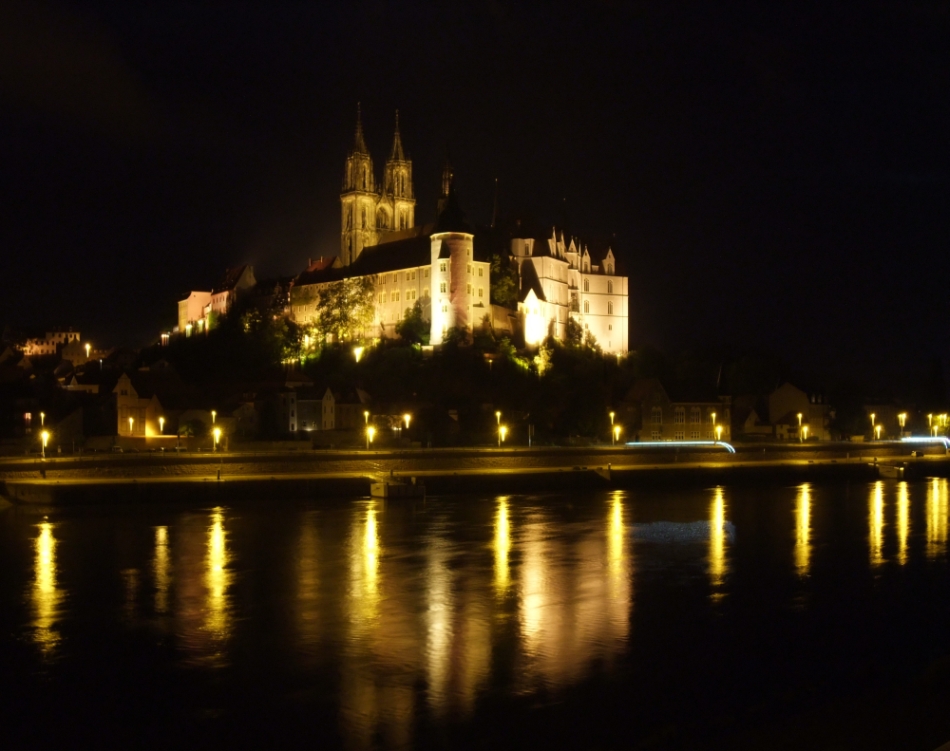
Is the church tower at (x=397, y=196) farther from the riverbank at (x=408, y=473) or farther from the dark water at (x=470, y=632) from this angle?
the dark water at (x=470, y=632)

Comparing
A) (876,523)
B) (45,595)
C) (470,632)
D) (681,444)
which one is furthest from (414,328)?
(470,632)

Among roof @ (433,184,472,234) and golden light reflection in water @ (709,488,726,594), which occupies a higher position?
roof @ (433,184,472,234)

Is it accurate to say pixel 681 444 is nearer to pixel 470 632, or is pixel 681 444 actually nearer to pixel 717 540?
pixel 717 540

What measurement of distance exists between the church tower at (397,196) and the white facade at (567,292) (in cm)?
1776

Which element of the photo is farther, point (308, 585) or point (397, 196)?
point (397, 196)

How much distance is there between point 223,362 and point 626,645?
5277 centimetres

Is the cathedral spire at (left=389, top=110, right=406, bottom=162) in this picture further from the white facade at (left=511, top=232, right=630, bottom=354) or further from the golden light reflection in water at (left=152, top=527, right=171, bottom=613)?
the golden light reflection in water at (left=152, top=527, right=171, bottom=613)

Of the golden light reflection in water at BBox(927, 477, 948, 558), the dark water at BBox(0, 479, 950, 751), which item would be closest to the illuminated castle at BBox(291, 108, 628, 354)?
the golden light reflection in water at BBox(927, 477, 948, 558)

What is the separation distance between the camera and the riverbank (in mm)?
37219

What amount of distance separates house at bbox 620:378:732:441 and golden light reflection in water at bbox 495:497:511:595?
2095 cm

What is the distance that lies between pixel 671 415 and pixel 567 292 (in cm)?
1842

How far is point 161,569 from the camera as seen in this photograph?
2583 centimetres

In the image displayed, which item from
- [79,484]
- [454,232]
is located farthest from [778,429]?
[79,484]

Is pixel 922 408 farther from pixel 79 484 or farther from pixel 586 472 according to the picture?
pixel 79 484
